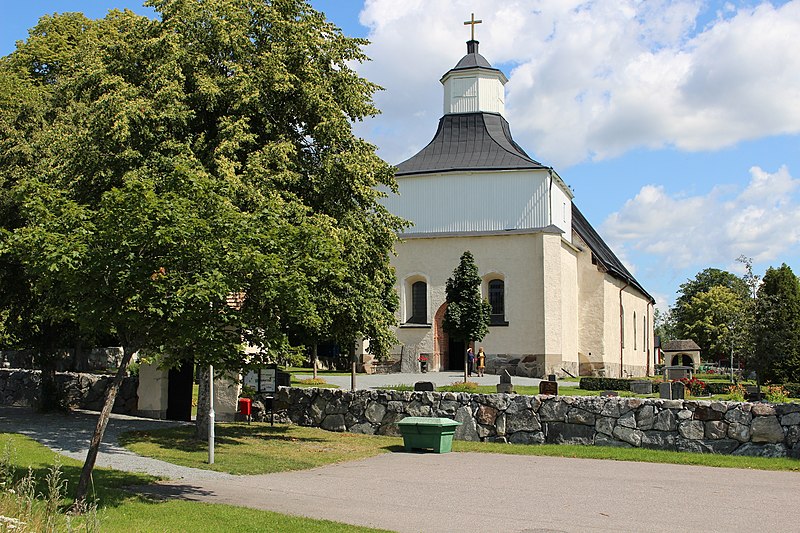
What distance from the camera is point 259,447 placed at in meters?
18.5

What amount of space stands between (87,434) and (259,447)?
4.47 meters

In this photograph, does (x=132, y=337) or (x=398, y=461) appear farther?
(x=398, y=461)

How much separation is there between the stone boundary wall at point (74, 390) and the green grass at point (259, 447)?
4192mm

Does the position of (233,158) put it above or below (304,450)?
above

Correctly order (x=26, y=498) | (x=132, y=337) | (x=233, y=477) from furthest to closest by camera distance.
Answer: (x=233, y=477) < (x=132, y=337) < (x=26, y=498)

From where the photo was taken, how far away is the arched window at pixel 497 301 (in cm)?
4441

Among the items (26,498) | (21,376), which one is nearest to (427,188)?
(21,376)

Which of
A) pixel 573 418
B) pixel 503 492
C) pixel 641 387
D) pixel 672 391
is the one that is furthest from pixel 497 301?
pixel 503 492

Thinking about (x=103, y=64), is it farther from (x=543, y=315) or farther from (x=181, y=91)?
(x=543, y=315)

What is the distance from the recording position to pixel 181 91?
18.9 metres

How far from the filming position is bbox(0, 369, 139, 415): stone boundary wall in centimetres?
2450

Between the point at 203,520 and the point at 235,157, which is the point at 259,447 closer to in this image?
the point at 235,157

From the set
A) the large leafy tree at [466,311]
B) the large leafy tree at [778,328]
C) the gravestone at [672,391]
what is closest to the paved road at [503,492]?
the gravestone at [672,391]

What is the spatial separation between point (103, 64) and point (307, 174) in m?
6.01
